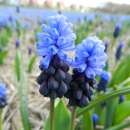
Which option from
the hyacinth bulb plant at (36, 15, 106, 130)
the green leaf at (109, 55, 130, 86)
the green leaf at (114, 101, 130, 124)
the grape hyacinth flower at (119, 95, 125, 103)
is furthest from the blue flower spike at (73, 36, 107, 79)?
the green leaf at (109, 55, 130, 86)

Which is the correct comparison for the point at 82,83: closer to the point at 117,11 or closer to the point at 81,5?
the point at 81,5

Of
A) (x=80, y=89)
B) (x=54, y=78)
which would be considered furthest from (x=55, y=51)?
(x=80, y=89)

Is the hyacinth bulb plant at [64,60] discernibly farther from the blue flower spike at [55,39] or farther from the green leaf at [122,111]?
the green leaf at [122,111]

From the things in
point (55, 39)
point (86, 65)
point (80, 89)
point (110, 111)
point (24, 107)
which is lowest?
point (110, 111)

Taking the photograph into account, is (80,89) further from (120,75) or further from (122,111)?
(120,75)

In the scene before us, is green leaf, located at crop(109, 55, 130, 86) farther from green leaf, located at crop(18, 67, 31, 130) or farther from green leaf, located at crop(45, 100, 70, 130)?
green leaf, located at crop(45, 100, 70, 130)

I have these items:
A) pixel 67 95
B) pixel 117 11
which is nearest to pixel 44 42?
pixel 67 95
